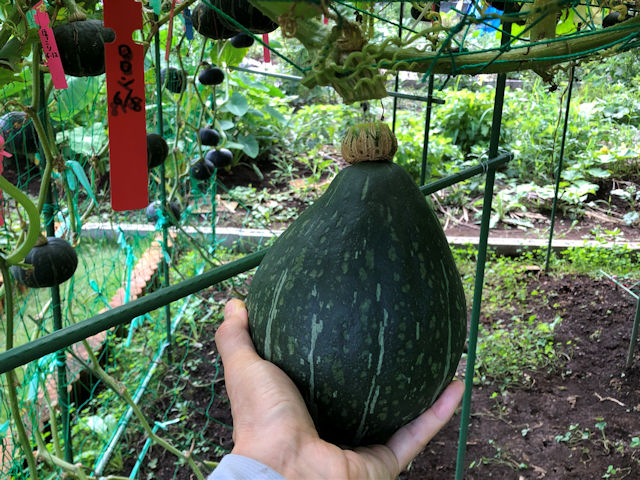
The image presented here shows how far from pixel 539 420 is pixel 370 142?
1.90 meters

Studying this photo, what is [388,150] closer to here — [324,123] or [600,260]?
[600,260]

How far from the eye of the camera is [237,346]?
0.82 meters

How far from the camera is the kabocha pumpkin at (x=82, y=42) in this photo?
0.93m

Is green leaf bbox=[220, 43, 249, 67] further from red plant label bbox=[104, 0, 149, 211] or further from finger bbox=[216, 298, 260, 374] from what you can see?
finger bbox=[216, 298, 260, 374]

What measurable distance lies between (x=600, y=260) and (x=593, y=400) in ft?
4.73

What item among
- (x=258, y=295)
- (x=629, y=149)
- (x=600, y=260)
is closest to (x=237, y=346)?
(x=258, y=295)

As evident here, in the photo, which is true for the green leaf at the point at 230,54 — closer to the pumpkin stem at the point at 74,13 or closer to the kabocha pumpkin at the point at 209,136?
the kabocha pumpkin at the point at 209,136

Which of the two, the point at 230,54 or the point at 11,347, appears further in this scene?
the point at 230,54

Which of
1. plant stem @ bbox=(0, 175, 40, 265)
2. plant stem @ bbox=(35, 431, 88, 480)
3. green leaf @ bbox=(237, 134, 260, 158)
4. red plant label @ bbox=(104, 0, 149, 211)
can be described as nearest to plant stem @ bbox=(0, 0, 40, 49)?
red plant label @ bbox=(104, 0, 149, 211)

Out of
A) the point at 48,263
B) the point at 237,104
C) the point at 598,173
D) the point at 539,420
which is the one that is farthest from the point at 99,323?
the point at 598,173

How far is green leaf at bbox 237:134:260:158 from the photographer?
16.2ft

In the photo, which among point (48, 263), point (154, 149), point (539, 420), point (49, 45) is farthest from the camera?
point (539, 420)

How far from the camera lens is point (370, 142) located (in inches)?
31.1

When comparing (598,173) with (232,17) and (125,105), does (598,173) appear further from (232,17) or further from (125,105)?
(125,105)
